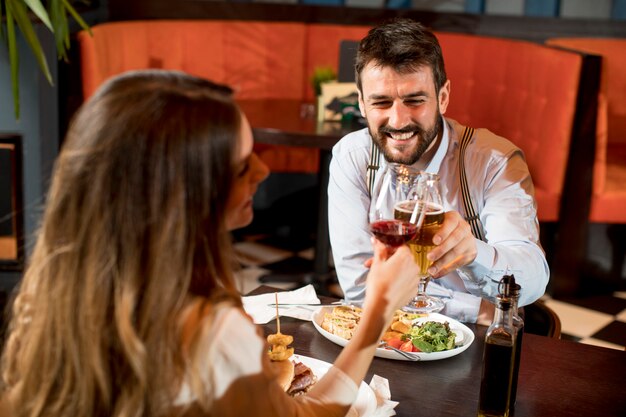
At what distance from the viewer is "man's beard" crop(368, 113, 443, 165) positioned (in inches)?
91.7

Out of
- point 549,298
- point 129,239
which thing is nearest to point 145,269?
point 129,239

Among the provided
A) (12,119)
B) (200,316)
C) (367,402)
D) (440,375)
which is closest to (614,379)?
(440,375)

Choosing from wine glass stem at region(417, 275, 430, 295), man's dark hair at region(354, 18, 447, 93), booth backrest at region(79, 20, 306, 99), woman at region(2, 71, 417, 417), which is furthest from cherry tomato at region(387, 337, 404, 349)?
booth backrest at region(79, 20, 306, 99)

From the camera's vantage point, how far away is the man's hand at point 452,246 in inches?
69.9

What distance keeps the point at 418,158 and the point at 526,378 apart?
2.86 ft

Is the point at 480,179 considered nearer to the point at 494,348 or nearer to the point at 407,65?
the point at 407,65

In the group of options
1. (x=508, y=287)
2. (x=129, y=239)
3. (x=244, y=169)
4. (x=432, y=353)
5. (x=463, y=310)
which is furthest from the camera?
(x=463, y=310)

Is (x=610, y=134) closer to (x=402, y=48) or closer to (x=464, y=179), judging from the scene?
(x=464, y=179)

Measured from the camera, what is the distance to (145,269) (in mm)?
1124

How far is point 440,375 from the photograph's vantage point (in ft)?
5.49

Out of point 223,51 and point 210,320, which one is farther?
point 223,51

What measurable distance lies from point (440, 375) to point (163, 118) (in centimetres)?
85

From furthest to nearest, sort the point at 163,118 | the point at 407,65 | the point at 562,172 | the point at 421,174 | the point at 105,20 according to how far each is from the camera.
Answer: the point at 105,20 → the point at 562,172 → the point at 407,65 → the point at 421,174 → the point at 163,118

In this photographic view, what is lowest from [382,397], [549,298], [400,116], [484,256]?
[549,298]
